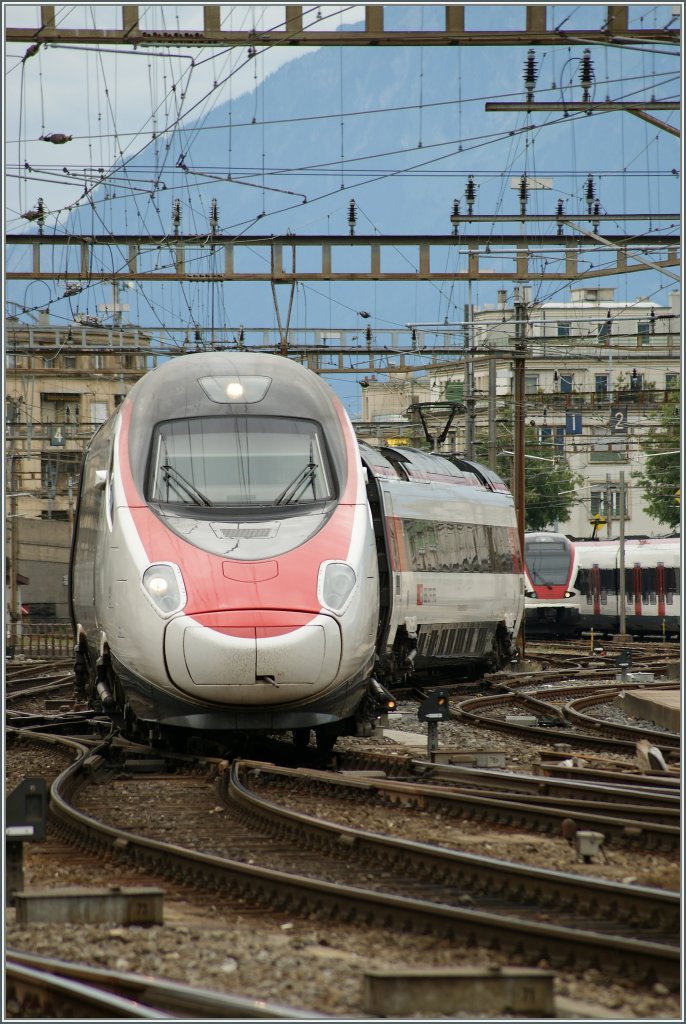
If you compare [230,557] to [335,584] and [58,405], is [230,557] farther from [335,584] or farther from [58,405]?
[58,405]

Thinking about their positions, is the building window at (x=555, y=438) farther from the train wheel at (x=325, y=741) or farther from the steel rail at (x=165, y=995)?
the steel rail at (x=165, y=995)

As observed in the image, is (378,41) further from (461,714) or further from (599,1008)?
(599,1008)

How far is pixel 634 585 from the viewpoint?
149 feet

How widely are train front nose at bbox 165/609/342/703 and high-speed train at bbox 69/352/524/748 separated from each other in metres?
0.01

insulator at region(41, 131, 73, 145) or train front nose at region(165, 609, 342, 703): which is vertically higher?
insulator at region(41, 131, 73, 145)

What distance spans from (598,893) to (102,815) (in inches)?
184

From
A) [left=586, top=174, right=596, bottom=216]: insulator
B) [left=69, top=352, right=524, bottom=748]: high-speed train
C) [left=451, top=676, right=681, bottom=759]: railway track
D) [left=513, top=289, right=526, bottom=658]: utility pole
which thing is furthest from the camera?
[left=586, top=174, right=596, bottom=216]: insulator

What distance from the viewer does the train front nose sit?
37.1 feet

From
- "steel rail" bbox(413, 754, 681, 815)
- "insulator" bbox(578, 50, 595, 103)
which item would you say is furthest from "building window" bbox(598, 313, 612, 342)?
"steel rail" bbox(413, 754, 681, 815)

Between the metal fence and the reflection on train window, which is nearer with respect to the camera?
the reflection on train window

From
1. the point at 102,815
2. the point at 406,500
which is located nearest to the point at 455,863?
the point at 102,815

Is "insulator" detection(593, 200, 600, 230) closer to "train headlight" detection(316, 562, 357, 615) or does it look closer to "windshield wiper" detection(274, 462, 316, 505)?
"windshield wiper" detection(274, 462, 316, 505)

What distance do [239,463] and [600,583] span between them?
113ft

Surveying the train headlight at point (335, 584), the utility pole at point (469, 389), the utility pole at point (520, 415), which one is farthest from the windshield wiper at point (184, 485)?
the utility pole at point (469, 389)
